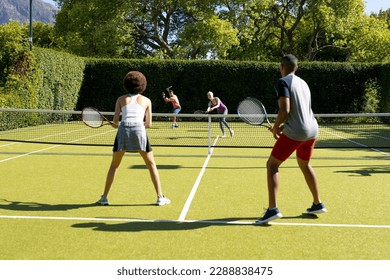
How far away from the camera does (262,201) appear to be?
662 cm

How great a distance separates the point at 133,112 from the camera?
19.4ft

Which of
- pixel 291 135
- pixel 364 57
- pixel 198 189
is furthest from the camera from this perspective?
pixel 364 57

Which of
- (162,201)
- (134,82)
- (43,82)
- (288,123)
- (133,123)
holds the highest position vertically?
(43,82)

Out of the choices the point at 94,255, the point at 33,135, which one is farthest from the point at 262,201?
the point at 33,135

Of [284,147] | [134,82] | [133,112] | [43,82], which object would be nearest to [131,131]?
[133,112]

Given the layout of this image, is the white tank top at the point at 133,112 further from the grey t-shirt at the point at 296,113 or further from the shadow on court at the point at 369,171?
the shadow on court at the point at 369,171

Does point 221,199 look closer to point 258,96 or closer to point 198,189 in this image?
point 198,189

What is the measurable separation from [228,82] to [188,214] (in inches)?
878

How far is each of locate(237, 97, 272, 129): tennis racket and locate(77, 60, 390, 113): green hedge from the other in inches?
771

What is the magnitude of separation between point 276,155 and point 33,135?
Answer: 13408mm

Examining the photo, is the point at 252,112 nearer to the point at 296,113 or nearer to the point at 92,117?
the point at 92,117

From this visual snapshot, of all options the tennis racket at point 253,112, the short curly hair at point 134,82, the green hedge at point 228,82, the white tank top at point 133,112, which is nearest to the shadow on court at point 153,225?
the white tank top at point 133,112

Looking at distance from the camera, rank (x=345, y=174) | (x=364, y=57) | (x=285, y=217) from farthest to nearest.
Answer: (x=364, y=57) → (x=345, y=174) → (x=285, y=217)

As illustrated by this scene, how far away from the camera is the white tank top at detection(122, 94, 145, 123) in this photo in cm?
590
